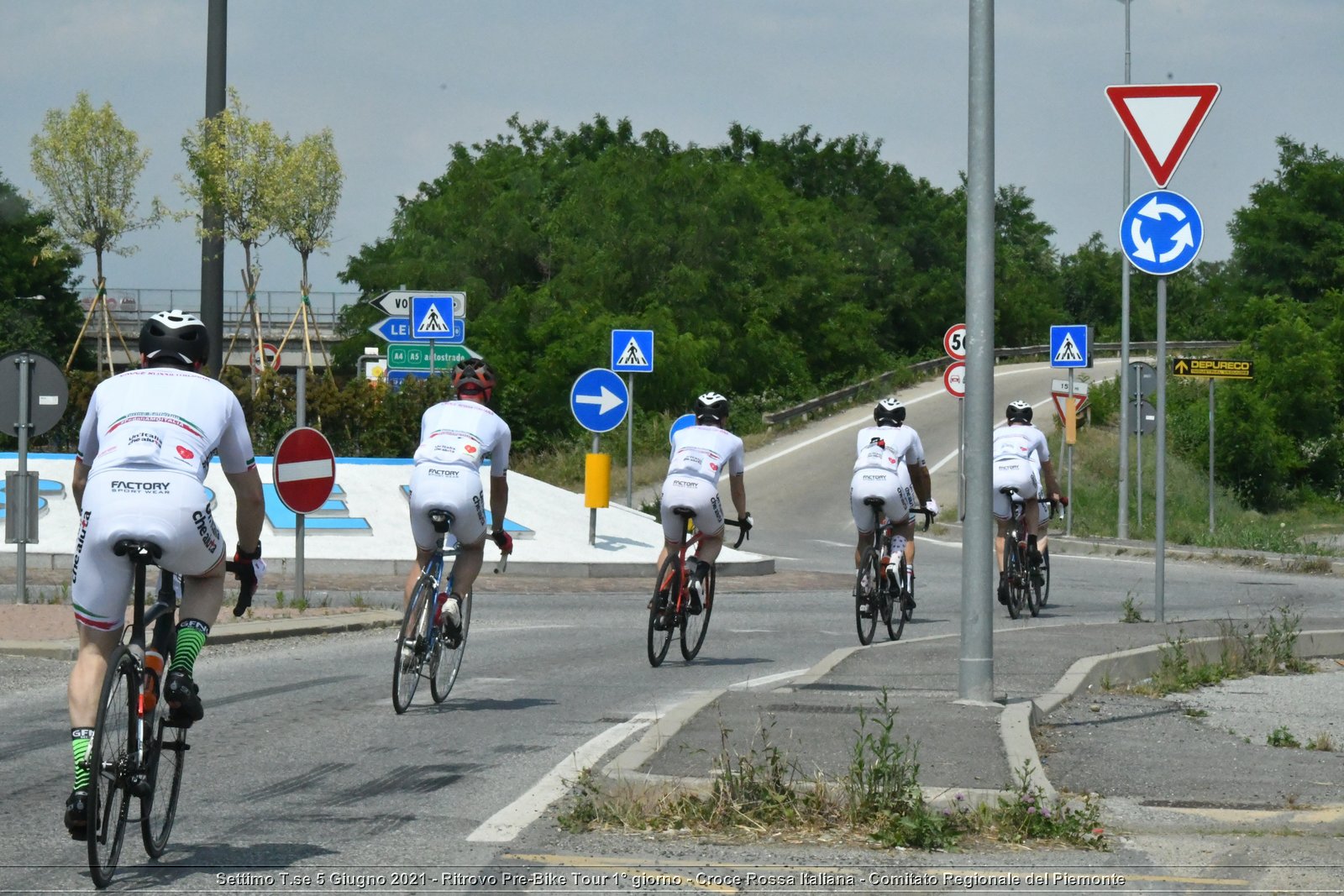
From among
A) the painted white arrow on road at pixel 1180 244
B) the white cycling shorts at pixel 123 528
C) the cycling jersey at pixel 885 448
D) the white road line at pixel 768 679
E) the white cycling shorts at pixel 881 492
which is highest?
the painted white arrow on road at pixel 1180 244

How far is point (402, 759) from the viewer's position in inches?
311

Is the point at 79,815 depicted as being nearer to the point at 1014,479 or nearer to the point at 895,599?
the point at 895,599

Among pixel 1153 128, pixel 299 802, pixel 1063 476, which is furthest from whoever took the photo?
pixel 1063 476

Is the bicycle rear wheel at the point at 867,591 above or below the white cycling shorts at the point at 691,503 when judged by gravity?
below

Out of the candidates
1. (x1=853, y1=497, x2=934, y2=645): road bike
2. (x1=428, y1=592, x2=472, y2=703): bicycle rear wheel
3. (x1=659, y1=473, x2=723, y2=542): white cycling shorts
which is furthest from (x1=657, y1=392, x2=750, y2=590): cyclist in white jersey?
(x1=428, y1=592, x2=472, y2=703): bicycle rear wheel

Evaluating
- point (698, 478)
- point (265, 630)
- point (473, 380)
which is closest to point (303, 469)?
point (265, 630)

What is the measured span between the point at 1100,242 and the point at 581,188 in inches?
2625

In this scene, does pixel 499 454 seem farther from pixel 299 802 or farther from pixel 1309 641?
pixel 1309 641

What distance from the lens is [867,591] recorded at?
1305 cm

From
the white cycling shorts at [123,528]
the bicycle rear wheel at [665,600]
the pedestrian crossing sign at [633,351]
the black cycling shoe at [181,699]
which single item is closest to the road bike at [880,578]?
the bicycle rear wheel at [665,600]

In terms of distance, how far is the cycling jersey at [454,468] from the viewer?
30.2 ft

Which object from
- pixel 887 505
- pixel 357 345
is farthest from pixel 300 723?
pixel 357 345

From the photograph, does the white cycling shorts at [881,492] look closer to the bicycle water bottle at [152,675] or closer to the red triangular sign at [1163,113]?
the red triangular sign at [1163,113]

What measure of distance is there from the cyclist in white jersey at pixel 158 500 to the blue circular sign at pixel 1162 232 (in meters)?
8.26
